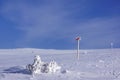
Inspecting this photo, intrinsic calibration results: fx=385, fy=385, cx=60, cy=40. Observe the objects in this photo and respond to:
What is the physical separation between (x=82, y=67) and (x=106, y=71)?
2587 mm

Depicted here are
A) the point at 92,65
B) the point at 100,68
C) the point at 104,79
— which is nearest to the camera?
the point at 104,79

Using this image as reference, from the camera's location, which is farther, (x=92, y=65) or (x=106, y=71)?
(x=92, y=65)

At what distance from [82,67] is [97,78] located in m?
4.54

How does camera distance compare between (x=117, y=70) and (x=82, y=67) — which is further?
(x=82, y=67)

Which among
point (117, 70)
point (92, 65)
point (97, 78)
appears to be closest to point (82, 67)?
point (92, 65)

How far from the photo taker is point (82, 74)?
22406 millimetres

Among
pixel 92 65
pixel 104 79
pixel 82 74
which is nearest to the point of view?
pixel 104 79

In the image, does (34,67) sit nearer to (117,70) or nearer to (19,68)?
(19,68)

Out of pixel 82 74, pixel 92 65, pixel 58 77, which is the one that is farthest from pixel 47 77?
pixel 92 65

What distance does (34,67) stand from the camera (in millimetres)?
22531

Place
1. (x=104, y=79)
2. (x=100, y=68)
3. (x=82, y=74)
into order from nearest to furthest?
1. (x=104, y=79)
2. (x=82, y=74)
3. (x=100, y=68)

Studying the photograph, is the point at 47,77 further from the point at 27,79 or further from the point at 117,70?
the point at 117,70

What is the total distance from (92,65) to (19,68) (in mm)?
5020

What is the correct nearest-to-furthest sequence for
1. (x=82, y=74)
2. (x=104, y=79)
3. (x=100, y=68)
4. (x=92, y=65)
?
1. (x=104, y=79)
2. (x=82, y=74)
3. (x=100, y=68)
4. (x=92, y=65)
